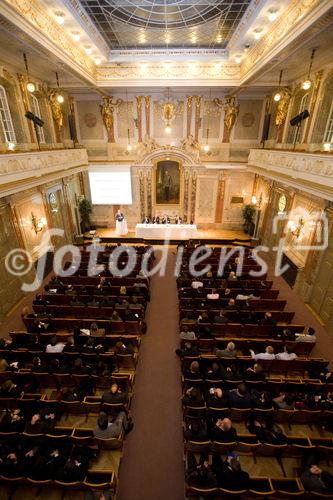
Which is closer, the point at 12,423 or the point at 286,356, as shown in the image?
the point at 12,423

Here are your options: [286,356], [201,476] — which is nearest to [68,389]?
[201,476]

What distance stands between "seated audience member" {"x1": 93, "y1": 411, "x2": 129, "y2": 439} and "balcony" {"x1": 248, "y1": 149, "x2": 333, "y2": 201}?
7495 millimetres

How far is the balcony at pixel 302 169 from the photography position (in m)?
7.47

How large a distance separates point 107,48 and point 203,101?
584 centimetres

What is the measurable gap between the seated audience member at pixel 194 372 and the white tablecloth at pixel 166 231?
10298mm

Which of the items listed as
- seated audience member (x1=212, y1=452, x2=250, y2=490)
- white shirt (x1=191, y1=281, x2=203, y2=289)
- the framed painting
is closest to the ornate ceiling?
the framed painting

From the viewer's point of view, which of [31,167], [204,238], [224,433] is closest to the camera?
[224,433]

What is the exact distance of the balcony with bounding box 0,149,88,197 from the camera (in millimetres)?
7739

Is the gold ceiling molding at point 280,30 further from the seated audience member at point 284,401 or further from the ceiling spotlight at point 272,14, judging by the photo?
the seated audience member at point 284,401

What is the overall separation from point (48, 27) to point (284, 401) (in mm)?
12272

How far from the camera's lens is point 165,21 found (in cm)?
977

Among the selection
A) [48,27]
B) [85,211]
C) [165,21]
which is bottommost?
[85,211]

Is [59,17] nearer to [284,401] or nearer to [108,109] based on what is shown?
[108,109]

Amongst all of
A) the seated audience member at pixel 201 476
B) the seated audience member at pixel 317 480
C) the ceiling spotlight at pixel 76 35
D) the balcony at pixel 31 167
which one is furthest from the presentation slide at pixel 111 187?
the seated audience member at pixel 317 480
